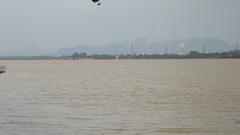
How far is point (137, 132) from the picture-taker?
31578mm

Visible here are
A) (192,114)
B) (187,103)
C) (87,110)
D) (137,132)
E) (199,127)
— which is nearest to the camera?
(137,132)

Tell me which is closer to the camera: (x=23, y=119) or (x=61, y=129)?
(x=61, y=129)

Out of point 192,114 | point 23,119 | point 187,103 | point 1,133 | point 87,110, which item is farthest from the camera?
point 187,103

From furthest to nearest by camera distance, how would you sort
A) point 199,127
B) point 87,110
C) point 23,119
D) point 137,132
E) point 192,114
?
point 87,110
point 192,114
point 23,119
point 199,127
point 137,132

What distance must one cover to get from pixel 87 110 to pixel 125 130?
12501 mm

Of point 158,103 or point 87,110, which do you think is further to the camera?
point 158,103

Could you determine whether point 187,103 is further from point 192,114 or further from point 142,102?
point 192,114

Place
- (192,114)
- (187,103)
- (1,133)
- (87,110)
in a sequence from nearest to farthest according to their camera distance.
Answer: (1,133) < (192,114) < (87,110) < (187,103)

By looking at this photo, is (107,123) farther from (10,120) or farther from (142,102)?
(142,102)

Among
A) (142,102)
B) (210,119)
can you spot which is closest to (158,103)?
(142,102)

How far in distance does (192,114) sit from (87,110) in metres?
8.45

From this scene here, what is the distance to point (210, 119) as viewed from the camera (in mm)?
38125

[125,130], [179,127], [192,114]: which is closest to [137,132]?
[125,130]

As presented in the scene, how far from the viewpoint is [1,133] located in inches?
1147
